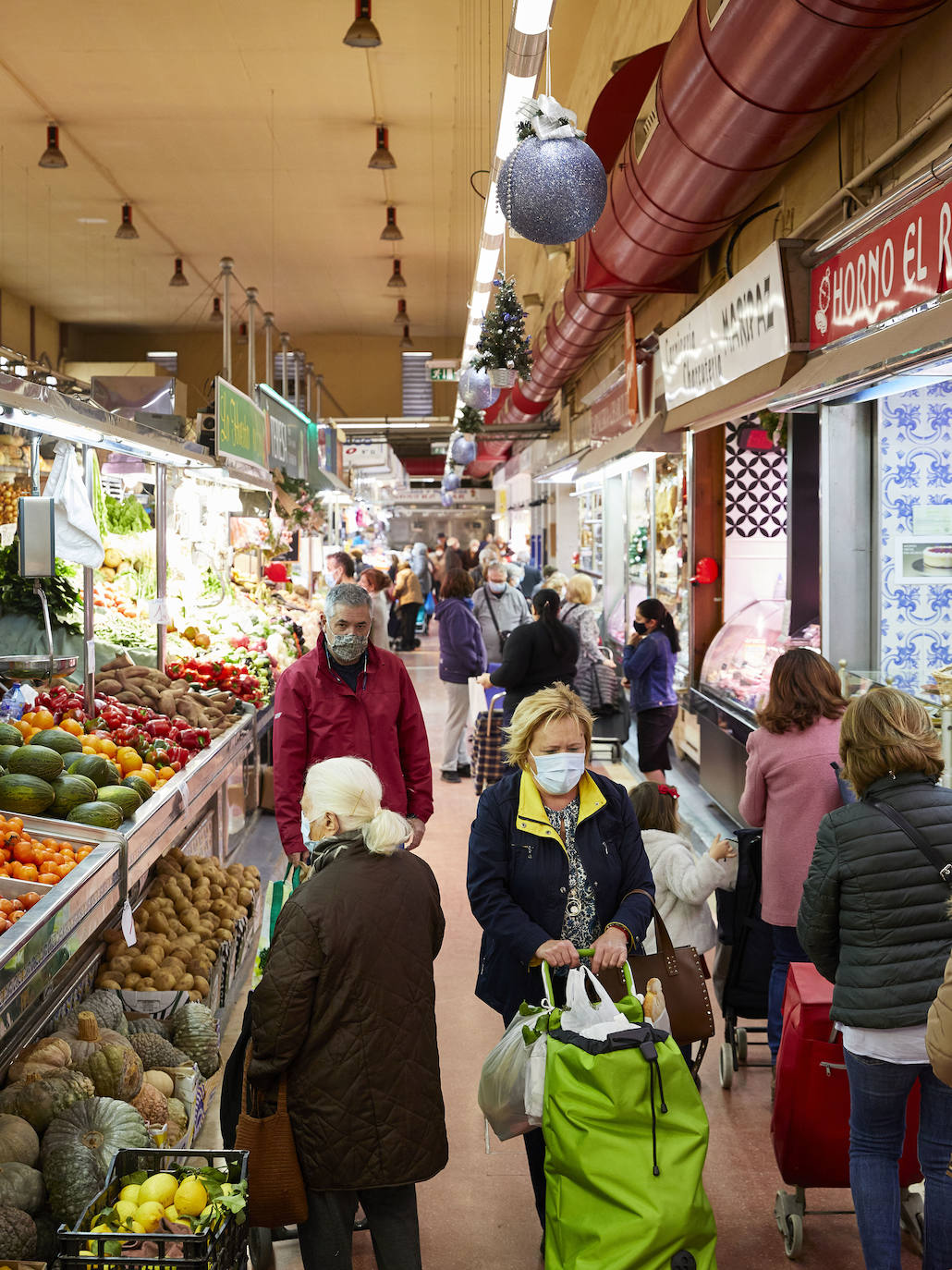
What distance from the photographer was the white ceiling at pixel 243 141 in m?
9.00

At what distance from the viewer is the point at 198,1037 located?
3857 mm

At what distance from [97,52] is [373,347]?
13634 mm

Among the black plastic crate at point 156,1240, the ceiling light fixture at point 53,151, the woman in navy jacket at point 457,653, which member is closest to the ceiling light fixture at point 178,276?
the ceiling light fixture at point 53,151

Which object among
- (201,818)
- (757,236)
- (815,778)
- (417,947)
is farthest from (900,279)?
(201,818)

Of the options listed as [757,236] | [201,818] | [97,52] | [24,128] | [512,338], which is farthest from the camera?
[24,128]

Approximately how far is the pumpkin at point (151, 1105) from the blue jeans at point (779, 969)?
74.2 inches

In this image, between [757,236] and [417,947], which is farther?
[757,236]

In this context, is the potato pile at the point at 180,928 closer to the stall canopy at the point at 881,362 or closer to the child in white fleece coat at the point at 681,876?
the child in white fleece coat at the point at 681,876

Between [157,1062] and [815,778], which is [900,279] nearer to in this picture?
[815,778]

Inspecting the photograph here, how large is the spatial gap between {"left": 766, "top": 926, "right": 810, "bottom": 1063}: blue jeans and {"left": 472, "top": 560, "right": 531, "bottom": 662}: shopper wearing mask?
6.69m

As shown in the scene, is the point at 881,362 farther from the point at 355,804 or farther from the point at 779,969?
the point at 355,804

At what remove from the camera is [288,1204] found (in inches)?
98.2

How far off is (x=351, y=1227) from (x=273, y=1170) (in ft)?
0.90

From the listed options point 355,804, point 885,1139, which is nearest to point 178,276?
point 355,804
